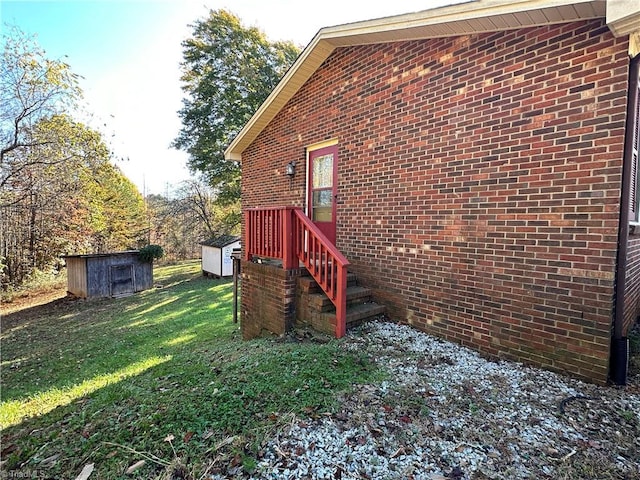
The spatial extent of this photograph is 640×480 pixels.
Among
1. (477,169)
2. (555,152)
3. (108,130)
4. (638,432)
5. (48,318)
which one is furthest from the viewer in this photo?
(108,130)

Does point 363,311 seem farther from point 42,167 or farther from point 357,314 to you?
point 42,167

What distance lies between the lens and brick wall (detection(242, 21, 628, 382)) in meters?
2.85

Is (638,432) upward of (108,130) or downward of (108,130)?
downward

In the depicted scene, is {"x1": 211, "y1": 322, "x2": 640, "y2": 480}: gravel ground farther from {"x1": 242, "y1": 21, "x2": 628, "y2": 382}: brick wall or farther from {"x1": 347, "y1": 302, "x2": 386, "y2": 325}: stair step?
{"x1": 347, "y1": 302, "x2": 386, "y2": 325}: stair step

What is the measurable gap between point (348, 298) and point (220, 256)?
509 inches

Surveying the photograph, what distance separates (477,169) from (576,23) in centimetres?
156

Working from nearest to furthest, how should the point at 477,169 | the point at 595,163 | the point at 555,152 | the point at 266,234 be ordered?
the point at 595,163
the point at 555,152
the point at 477,169
the point at 266,234

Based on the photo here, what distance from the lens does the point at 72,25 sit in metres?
5.71

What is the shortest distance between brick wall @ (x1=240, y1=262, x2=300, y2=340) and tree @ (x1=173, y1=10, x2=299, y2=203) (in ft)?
35.8

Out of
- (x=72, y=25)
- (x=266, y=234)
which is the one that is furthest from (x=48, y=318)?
(x=266, y=234)

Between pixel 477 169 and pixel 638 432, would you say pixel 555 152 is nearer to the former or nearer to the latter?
pixel 477 169

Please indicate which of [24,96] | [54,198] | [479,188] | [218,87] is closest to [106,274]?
[54,198]

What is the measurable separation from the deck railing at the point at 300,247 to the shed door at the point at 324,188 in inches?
41.2

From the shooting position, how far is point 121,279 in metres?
13.3
